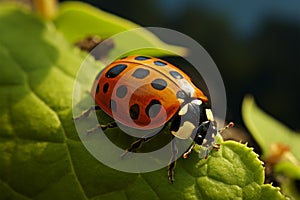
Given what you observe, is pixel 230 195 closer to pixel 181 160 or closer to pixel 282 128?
pixel 181 160

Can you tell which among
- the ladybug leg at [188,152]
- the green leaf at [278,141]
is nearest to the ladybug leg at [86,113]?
the ladybug leg at [188,152]

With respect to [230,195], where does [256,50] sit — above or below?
below

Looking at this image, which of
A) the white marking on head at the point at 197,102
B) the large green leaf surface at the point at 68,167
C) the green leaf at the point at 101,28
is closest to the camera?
the large green leaf surface at the point at 68,167

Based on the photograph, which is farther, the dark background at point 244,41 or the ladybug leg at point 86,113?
the dark background at point 244,41

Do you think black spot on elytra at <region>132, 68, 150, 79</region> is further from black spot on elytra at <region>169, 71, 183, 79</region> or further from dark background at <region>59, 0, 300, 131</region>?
dark background at <region>59, 0, 300, 131</region>

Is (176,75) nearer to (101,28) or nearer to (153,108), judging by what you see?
(153,108)

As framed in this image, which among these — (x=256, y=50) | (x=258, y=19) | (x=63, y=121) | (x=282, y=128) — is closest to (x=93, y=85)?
(x=63, y=121)

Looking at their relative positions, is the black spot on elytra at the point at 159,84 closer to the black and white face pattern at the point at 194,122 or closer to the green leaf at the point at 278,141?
the black and white face pattern at the point at 194,122
